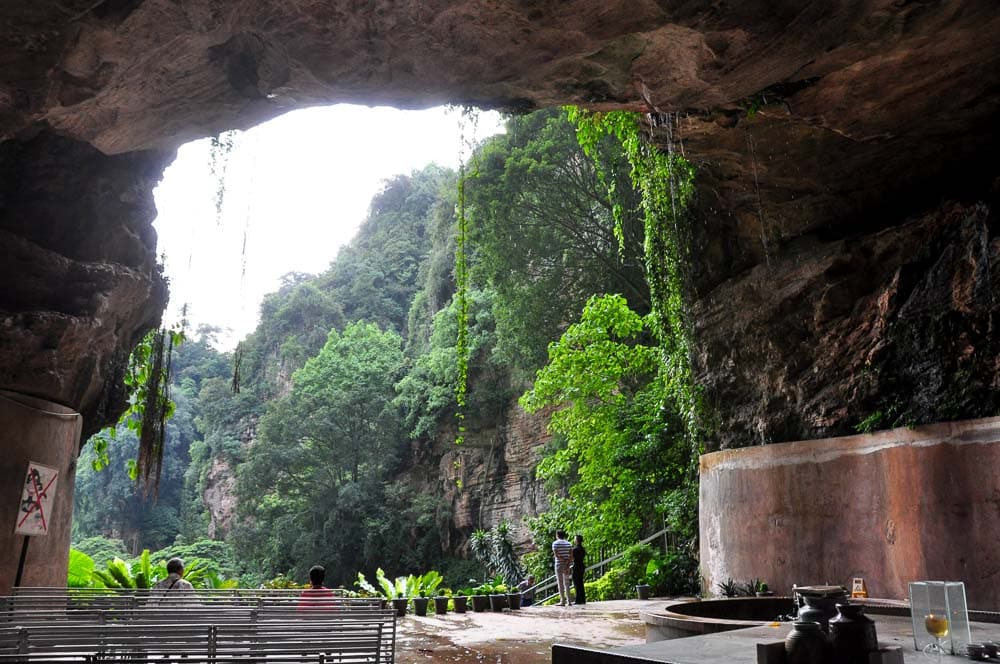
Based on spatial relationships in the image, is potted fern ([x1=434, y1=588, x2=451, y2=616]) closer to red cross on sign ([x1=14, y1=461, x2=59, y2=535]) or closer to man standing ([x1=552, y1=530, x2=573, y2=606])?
man standing ([x1=552, y1=530, x2=573, y2=606])

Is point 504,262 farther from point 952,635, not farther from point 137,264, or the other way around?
point 952,635

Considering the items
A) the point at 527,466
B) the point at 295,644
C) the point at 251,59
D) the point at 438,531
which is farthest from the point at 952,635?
the point at 438,531

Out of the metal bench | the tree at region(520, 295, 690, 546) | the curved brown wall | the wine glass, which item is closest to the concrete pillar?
the metal bench

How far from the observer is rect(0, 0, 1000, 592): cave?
6.60m

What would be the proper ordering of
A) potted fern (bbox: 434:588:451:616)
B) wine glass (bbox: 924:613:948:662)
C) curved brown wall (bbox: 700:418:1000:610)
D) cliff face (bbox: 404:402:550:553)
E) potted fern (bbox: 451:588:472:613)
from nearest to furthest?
wine glass (bbox: 924:613:948:662) < curved brown wall (bbox: 700:418:1000:610) < potted fern (bbox: 434:588:451:616) < potted fern (bbox: 451:588:472:613) < cliff face (bbox: 404:402:550:553)

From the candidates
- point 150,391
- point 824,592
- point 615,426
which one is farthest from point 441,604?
point 824,592

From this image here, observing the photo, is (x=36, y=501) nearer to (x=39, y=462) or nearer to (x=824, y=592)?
(x=39, y=462)

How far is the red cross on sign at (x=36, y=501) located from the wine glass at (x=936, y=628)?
23.0ft

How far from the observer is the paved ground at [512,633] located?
7523 millimetres

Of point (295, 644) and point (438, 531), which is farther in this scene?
point (438, 531)

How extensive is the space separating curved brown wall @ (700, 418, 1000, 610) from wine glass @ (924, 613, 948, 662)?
201 inches

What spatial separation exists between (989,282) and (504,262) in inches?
579

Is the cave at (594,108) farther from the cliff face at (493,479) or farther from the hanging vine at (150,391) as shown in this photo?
the cliff face at (493,479)

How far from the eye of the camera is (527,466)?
2748 cm
